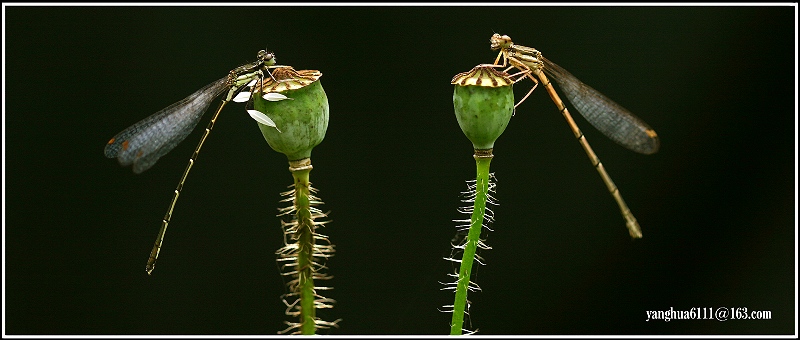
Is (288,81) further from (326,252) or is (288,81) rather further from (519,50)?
(519,50)

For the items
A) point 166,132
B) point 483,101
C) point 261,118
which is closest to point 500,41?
point 483,101

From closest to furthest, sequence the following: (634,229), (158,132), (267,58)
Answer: (267,58) → (158,132) → (634,229)

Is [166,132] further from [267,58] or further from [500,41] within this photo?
[500,41]

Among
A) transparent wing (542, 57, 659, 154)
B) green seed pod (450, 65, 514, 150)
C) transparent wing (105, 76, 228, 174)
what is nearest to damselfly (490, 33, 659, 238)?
transparent wing (542, 57, 659, 154)

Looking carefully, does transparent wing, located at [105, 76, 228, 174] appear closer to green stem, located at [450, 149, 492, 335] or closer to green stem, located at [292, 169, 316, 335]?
green stem, located at [292, 169, 316, 335]

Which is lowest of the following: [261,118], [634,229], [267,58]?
[634,229]

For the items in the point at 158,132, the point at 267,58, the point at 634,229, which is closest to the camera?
the point at 267,58

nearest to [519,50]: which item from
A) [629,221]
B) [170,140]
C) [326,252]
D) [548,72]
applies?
[548,72]

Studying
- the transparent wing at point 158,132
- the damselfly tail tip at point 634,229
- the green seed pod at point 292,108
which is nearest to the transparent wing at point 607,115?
the damselfly tail tip at point 634,229
